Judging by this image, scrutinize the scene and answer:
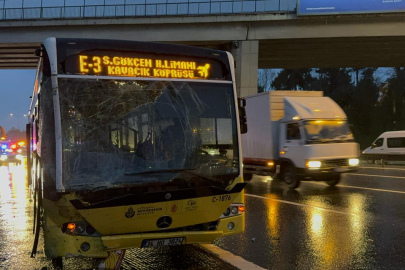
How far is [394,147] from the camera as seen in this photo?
26734 millimetres

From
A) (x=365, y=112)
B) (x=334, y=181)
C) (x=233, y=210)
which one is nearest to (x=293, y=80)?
(x=365, y=112)

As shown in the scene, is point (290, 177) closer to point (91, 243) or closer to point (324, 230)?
point (324, 230)

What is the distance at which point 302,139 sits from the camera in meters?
14.4

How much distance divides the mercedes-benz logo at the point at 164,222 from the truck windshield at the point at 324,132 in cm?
988

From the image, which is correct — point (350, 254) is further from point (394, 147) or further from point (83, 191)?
point (394, 147)

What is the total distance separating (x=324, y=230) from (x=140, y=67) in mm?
4857

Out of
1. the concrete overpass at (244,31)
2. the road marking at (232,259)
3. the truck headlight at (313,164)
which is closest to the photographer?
the road marking at (232,259)

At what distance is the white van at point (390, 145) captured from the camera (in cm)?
2633

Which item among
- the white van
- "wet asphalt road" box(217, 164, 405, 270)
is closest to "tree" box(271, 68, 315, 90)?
the white van

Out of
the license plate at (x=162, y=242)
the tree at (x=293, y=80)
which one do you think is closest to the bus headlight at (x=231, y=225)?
the license plate at (x=162, y=242)

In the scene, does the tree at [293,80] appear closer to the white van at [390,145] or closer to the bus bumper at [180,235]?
the white van at [390,145]

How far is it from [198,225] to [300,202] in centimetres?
695

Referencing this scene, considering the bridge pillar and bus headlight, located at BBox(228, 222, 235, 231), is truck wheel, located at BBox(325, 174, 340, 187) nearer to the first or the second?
bus headlight, located at BBox(228, 222, 235, 231)

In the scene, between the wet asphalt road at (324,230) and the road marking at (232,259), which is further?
the wet asphalt road at (324,230)
